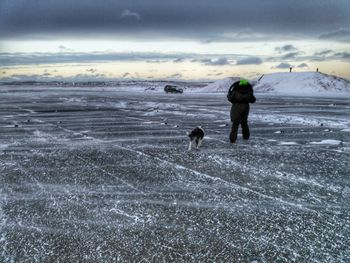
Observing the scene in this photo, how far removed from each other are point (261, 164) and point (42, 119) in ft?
42.9

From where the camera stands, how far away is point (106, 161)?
9.19 meters

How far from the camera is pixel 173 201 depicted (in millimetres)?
6277

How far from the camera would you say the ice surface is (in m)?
4.54

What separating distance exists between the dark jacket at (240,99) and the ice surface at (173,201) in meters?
0.90

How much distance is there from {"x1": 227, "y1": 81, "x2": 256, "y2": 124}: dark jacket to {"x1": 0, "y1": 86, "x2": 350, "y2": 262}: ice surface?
903mm

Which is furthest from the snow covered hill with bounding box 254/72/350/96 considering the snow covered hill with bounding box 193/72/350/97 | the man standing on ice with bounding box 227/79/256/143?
the man standing on ice with bounding box 227/79/256/143

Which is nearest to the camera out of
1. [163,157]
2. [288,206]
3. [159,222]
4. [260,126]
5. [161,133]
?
[159,222]

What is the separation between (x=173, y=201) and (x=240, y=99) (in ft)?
19.5

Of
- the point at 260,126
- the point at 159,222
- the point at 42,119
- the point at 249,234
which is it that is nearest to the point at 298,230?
the point at 249,234

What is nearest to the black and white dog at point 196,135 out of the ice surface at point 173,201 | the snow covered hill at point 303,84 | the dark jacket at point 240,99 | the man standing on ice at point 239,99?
the ice surface at point 173,201

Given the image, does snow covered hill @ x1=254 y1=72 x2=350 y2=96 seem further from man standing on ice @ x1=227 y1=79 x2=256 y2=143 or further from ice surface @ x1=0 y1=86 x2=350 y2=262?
ice surface @ x1=0 y1=86 x2=350 y2=262

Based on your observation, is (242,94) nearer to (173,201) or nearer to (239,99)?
(239,99)

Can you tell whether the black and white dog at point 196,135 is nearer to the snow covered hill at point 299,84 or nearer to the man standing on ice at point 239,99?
the man standing on ice at point 239,99

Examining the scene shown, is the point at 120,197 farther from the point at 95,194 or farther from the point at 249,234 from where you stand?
the point at 249,234
